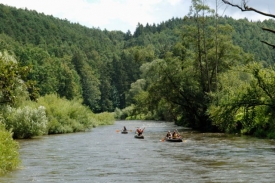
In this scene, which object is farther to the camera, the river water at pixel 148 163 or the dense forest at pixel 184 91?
the dense forest at pixel 184 91

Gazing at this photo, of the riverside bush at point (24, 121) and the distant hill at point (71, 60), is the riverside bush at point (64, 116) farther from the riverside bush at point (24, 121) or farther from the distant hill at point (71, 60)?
the distant hill at point (71, 60)

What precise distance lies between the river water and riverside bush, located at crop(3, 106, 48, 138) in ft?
25.4

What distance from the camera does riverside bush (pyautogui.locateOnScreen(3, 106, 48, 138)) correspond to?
44.9 meters

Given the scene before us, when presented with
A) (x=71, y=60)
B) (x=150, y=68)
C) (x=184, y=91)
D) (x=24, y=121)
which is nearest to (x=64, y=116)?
(x=24, y=121)

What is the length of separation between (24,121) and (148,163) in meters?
21.7

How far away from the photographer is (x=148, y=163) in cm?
2681

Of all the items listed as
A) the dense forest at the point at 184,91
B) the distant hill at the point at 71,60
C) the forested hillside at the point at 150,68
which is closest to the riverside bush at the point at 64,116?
the dense forest at the point at 184,91

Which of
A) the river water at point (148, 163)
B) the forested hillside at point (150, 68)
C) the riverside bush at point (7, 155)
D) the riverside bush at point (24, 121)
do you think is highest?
the forested hillside at point (150, 68)

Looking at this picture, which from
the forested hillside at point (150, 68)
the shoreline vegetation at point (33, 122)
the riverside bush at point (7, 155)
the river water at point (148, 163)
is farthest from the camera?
the forested hillside at point (150, 68)

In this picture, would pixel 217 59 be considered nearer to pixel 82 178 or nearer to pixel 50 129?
pixel 50 129

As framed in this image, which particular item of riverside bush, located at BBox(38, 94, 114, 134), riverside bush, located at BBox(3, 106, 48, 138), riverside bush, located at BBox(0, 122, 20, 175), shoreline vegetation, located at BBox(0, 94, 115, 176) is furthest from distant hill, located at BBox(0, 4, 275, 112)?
riverside bush, located at BBox(0, 122, 20, 175)

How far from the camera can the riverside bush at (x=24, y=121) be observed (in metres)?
→ 44.9

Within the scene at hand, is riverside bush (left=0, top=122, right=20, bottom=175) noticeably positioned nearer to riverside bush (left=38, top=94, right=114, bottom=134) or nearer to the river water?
the river water

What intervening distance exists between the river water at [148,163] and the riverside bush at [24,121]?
7755 millimetres
